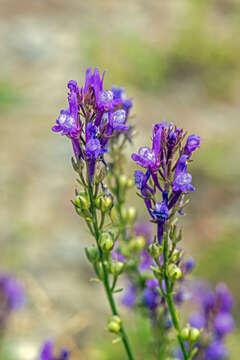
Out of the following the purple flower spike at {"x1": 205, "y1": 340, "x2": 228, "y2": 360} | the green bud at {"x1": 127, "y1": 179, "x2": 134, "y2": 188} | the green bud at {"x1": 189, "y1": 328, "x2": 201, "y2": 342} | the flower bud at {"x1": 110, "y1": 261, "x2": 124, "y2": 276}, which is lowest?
the green bud at {"x1": 189, "y1": 328, "x2": 201, "y2": 342}

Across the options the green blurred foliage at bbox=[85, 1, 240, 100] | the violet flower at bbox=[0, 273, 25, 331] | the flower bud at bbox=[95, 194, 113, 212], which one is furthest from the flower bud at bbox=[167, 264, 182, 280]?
the green blurred foliage at bbox=[85, 1, 240, 100]

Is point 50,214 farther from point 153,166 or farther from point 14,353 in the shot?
point 153,166

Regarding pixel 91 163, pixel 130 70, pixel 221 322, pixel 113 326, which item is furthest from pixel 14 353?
pixel 130 70

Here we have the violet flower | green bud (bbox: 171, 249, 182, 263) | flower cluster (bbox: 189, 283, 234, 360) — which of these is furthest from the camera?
the violet flower

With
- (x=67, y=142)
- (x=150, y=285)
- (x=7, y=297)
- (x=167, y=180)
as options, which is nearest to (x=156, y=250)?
(x=167, y=180)

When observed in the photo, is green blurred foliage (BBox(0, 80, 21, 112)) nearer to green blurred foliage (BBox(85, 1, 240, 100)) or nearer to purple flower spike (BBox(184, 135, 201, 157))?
green blurred foliage (BBox(85, 1, 240, 100))

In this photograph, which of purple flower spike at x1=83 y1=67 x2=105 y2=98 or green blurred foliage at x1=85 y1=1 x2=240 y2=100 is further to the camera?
green blurred foliage at x1=85 y1=1 x2=240 y2=100

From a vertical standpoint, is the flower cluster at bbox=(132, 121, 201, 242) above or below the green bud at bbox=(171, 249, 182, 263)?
above
